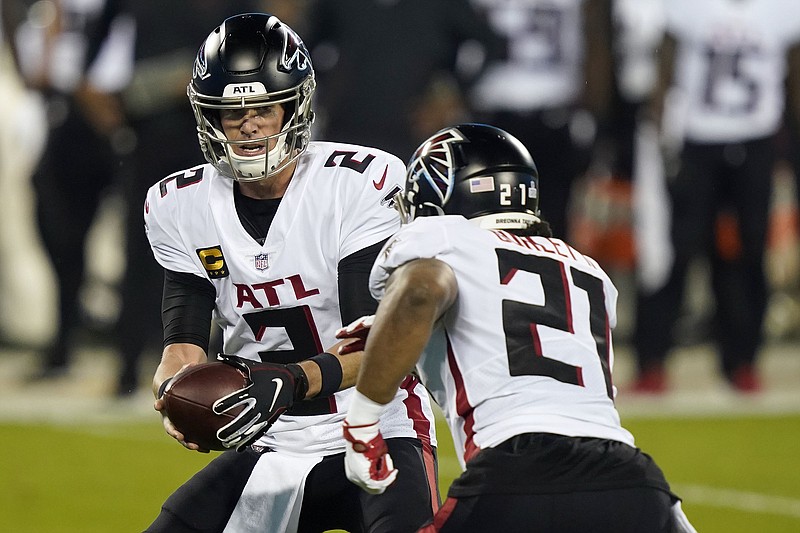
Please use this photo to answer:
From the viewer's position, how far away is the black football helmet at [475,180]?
3309mm

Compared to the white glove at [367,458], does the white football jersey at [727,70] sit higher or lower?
lower

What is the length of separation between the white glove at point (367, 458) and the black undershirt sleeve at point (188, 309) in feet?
2.78

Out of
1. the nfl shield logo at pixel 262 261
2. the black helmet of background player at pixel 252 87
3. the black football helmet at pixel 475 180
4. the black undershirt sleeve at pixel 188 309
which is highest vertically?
the black helmet of background player at pixel 252 87

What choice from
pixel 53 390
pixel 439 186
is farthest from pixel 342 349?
pixel 53 390

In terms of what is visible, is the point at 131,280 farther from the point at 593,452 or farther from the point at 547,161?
the point at 593,452

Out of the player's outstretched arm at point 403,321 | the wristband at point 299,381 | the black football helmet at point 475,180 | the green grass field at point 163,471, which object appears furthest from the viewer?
the green grass field at point 163,471

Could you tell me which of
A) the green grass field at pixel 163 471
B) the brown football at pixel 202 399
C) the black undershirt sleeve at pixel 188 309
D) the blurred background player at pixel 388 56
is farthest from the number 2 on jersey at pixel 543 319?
the blurred background player at pixel 388 56

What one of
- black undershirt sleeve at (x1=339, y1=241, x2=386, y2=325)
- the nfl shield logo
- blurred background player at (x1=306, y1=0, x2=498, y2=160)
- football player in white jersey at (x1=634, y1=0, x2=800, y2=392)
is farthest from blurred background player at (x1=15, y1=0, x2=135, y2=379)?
black undershirt sleeve at (x1=339, y1=241, x2=386, y2=325)

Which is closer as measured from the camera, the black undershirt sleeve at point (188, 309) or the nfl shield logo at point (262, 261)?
the nfl shield logo at point (262, 261)

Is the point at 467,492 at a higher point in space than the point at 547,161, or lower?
higher

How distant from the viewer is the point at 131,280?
8.34 meters

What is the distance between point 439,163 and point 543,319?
A: 0.52 m

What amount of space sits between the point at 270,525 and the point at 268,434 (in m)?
0.27

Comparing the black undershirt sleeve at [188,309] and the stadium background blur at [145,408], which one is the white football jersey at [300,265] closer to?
the black undershirt sleeve at [188,309]
